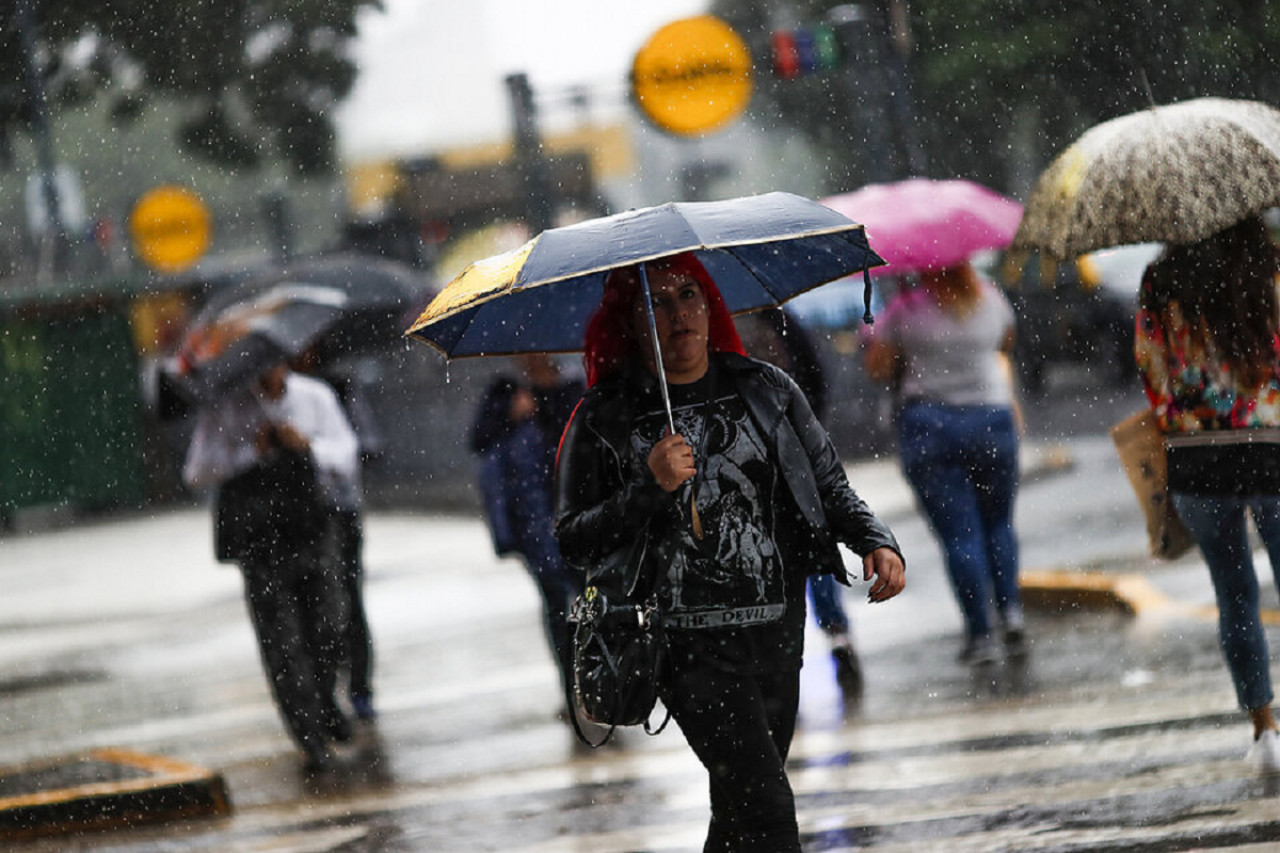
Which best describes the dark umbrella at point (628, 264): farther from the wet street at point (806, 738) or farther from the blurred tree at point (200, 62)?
the blurred tree at point (200, 62)

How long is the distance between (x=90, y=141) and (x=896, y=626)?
71.0m

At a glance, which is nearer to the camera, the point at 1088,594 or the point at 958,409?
the point at 958,409

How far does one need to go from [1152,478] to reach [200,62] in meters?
23.8

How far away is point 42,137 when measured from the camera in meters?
26.5

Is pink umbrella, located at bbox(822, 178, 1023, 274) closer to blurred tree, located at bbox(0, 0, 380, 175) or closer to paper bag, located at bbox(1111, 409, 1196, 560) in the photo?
paper bag, located at bbox(1111, 409, 1196, 560)

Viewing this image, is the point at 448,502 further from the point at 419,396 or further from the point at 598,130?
the point at 598,130

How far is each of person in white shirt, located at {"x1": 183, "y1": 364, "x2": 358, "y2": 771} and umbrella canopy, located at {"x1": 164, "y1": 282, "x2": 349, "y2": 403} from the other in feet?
0.54

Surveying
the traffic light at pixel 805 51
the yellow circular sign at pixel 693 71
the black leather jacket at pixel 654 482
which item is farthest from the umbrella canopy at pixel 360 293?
the black leather jacket at pixel 654 482

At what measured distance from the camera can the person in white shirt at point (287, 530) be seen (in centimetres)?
715

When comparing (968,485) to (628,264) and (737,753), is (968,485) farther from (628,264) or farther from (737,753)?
(628,264)

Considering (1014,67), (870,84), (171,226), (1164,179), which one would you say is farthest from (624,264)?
(1014,67)

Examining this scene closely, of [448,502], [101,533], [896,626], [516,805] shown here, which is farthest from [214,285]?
[516,805]

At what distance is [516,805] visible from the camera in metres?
6.13

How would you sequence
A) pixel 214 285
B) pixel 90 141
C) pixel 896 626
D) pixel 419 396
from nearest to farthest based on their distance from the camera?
pixel 896 626 < pixel 419 396 < pixel 214 285 < pixel 90 141
